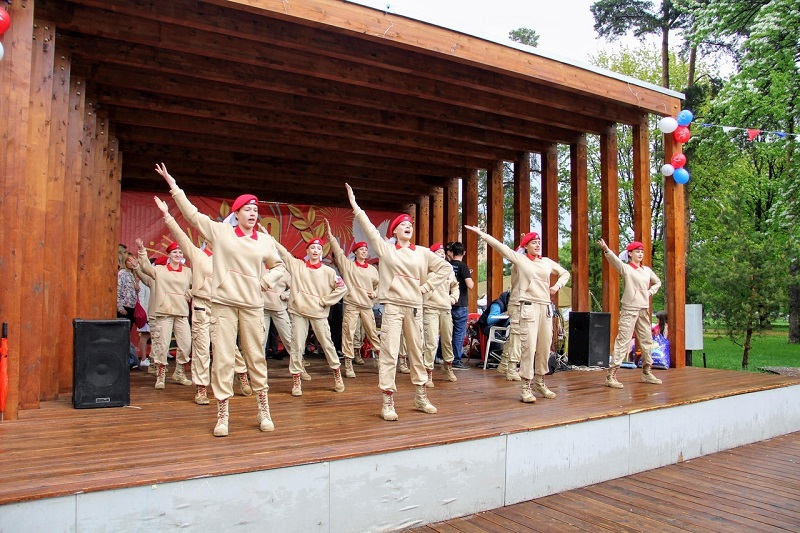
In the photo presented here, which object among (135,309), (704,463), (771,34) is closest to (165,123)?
(135,309)

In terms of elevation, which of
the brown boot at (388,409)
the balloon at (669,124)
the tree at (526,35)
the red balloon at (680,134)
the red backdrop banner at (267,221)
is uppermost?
the tree at (526,35)

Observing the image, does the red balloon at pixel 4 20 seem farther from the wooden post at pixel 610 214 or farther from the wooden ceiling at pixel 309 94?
the wooden post at pixel 610 214

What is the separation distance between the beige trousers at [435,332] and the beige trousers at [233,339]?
3272 millimetres

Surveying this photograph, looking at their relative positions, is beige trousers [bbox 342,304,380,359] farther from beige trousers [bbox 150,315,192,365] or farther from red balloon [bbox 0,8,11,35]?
red balloon [bbox 0,8,11,35]

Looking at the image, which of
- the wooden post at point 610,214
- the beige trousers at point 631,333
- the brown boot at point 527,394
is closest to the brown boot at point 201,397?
the brown boot at point 527,394

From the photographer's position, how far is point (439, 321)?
8.39 metres

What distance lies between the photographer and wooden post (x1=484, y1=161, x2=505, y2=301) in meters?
12.1

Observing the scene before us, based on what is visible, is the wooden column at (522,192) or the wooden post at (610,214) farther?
the wooden column at (522,192)

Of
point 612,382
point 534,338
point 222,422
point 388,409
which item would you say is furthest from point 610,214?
point 222,422

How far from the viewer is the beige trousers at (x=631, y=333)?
791 centimetres

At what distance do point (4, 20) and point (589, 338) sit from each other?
315 inches

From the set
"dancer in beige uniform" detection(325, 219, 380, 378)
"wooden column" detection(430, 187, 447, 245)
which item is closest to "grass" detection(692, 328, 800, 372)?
"wooden column" detection(430, 187, 447, 245)

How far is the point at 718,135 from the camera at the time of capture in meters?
16.6

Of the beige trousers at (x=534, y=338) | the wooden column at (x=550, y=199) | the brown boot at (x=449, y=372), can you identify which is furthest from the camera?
the wooden column at (x=550, y=199)
